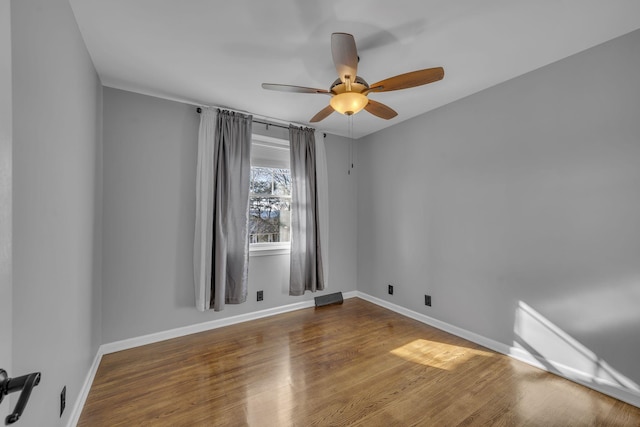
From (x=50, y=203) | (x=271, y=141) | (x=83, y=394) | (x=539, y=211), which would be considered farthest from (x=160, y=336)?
(x=539, y=211)

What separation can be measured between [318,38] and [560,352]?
3035mm

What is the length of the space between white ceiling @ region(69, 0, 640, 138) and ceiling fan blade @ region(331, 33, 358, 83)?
286 mm

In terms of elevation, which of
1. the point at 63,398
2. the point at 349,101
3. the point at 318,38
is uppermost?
the point at 318,38

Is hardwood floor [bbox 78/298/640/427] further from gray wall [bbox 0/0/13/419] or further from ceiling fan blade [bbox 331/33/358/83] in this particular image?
ceiling fan blade [bbox 331/33/358/83]

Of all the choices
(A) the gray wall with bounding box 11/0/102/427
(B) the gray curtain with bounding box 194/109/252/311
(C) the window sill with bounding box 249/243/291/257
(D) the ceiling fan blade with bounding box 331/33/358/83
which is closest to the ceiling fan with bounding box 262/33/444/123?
(D) the ceiling fan blade with bounding box 331/33/358/83

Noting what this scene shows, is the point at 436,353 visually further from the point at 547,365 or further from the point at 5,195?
the point at 5,195

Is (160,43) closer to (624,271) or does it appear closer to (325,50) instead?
(325,50)

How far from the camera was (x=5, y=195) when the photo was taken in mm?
633

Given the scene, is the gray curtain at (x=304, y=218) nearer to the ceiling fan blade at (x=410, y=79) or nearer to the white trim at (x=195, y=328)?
the white trim at (x=195, y=328)

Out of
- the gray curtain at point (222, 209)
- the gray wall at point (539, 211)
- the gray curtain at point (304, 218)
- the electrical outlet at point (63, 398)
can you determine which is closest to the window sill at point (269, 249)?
the gray curtain at point (304, 218)

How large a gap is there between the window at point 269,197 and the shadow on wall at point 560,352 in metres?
2.60

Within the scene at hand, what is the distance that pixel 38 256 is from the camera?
1212 mm

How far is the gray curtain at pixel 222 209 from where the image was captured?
297cm

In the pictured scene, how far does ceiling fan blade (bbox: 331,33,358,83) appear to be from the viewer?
1.57m
